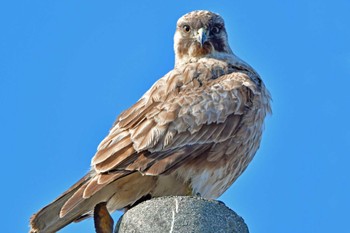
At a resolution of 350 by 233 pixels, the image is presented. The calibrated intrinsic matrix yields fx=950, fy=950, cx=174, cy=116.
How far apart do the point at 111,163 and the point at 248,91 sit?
5.76ft

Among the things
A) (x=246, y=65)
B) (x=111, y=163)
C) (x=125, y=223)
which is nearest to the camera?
(x=125, y=223)

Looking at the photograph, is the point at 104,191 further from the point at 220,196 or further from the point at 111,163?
the point at 220,196

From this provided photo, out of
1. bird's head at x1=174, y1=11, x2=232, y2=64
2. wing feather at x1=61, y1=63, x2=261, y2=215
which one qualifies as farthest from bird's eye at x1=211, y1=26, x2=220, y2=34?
wing feather at x1=61, y1=63, x2=261, y2=215

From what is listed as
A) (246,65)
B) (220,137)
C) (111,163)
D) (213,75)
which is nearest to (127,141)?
(111,163)

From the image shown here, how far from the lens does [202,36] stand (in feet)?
34.2

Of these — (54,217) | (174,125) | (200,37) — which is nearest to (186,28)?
(200,37)

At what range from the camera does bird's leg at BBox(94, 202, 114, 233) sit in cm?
736

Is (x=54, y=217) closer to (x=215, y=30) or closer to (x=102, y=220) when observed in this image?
(x=102, y=220)

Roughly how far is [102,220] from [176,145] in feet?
4.28

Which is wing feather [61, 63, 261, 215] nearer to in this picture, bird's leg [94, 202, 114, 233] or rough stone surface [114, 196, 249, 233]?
bird's leg [94, 202, 114, 233]

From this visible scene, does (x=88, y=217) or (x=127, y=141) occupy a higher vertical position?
(x=127, y=141)

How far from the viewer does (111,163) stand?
8.20m

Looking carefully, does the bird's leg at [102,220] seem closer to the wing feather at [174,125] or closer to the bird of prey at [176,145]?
the bird of prey at [176,145]

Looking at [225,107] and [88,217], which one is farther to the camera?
[225,107]
